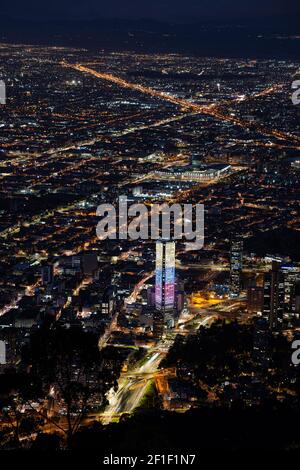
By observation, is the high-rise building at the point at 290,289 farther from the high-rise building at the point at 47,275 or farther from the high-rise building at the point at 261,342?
the high-rise building at the point at 47,275

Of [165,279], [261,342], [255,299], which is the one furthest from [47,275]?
[261,342]

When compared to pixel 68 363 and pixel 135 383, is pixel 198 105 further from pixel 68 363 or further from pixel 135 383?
pixel 68 363

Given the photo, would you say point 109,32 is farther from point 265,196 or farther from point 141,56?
point 265,196

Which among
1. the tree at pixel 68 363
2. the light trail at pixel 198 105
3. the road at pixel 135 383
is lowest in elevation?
the road at pixel 135 383

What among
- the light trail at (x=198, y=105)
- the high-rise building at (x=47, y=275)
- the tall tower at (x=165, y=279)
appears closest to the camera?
the tall tower at (x=165, y=279)

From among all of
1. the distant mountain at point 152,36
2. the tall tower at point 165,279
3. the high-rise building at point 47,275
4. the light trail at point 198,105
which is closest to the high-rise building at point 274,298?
the tall tower at point 165,279

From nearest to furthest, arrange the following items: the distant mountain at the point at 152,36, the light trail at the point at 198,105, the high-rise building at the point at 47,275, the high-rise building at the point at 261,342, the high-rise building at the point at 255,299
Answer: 1. the high-rise building at the point at 261,342
2. the high-rise building at the point at 255,299
3. the high-rise building at the point at 47,275
4. the light trail at the point at 198,105
5. the distant mountain at the point at 152,36

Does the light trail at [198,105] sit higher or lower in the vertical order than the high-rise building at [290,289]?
higher

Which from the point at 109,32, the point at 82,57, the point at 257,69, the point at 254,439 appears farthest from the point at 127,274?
the point at 109,32
